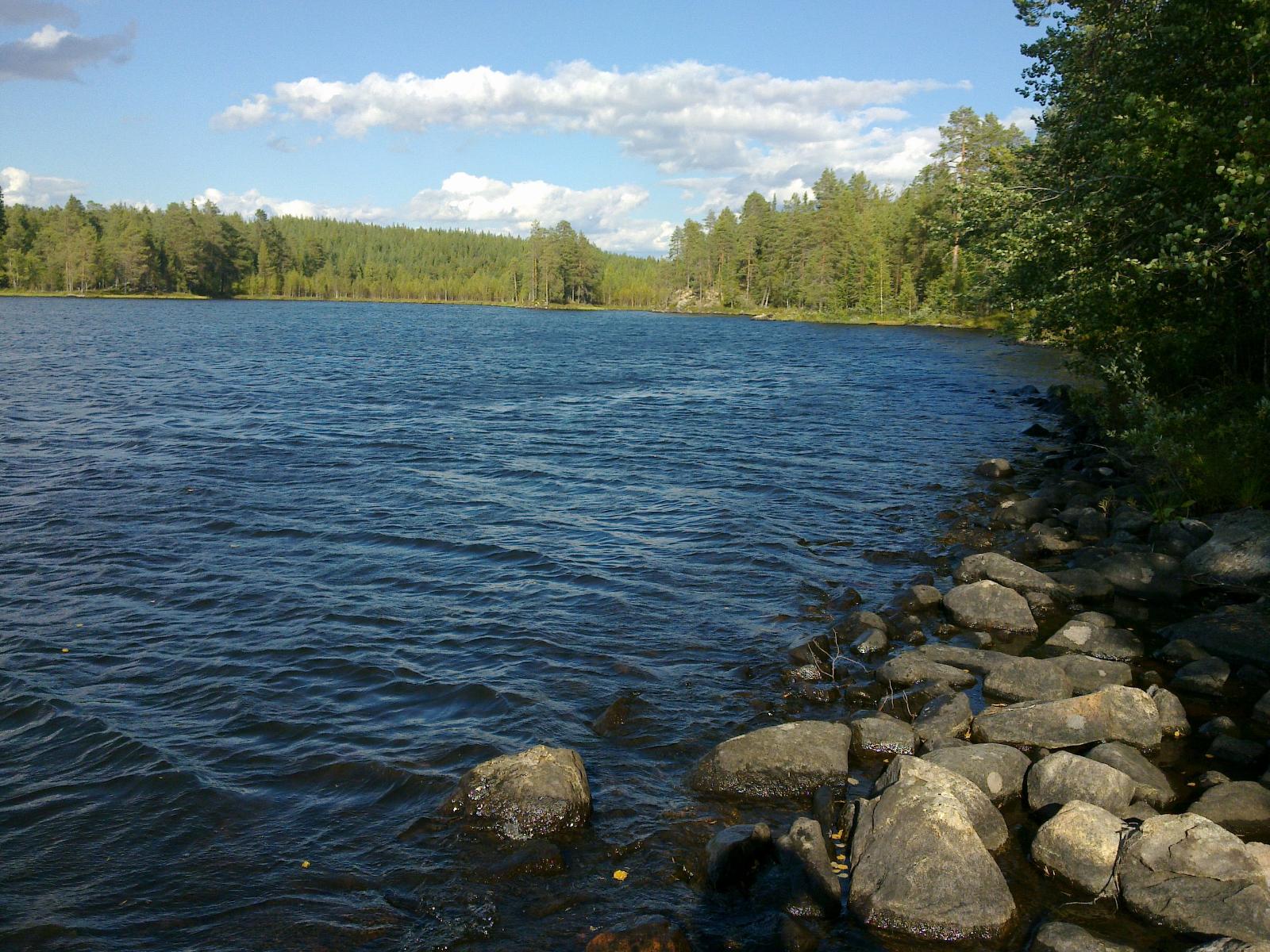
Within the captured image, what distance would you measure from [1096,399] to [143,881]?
26.3 meters

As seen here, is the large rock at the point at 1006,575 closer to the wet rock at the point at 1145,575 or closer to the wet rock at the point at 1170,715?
the wet rock at the point at 1145,575

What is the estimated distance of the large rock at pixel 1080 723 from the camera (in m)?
9.88

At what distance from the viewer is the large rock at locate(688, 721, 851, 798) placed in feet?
30.8

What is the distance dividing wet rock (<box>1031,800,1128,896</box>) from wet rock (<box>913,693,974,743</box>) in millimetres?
2115

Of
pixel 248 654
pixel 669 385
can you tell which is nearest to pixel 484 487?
pixel 248 654

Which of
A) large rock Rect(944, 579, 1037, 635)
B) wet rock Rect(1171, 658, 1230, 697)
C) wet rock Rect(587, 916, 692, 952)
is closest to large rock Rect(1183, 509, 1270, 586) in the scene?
wet rock Rect(1171, 658, 1230, 697)

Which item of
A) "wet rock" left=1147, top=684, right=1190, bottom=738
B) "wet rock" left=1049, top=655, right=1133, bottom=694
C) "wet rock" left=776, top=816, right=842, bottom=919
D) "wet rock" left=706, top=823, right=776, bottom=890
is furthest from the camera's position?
"wet rock" left=1049, top=655, right=1133, bottom=694

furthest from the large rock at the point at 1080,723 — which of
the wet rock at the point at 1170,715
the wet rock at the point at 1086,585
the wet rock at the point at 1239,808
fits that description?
the wet rock at the point at 1086,585

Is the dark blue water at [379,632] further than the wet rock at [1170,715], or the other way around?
the wet rock at [1170,715]

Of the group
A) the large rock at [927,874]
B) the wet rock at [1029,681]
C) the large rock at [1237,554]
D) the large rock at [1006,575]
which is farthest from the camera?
the large rock at [1006,575]

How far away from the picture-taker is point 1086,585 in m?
14.6

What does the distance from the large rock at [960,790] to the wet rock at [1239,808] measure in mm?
1933

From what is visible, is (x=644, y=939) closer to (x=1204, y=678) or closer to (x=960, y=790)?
(x=960, y=790)

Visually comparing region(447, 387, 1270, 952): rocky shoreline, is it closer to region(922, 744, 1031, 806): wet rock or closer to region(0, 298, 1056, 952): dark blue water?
region(922, 744, 1031, 806): wet rock
